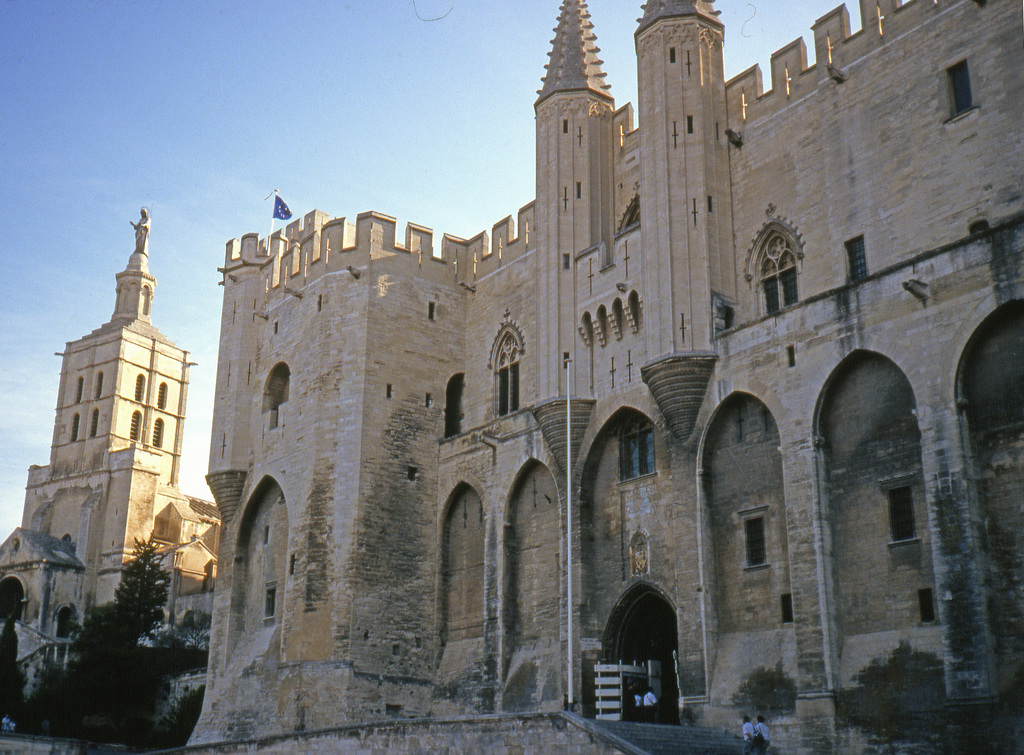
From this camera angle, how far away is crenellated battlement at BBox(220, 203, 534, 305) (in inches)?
1283

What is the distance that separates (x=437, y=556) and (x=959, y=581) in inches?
623

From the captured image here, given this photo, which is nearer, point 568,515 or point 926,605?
point 926,605

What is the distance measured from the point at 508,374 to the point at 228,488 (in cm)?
951

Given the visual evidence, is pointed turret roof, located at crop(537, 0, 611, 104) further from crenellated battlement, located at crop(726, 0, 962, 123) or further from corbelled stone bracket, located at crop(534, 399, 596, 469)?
corbelled stone bracket, located at crop(534, 399, 596, 469)

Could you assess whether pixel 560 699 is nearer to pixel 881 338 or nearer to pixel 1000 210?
pixel 881 338

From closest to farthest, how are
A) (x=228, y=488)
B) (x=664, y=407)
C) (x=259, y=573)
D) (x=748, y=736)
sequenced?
(x=748, y=736) < (x=664, y=407) < (x=259, y=573) < (x=228, y=488)

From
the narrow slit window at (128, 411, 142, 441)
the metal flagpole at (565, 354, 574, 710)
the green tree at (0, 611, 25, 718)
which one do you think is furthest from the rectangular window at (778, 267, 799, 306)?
the narrow slit window at (128, 411, 142, 441)

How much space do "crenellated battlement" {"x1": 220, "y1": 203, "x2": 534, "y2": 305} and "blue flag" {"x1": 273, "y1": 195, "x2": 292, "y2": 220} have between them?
61.9 inches

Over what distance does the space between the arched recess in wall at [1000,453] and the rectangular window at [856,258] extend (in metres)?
4.25

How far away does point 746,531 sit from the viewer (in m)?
22.7

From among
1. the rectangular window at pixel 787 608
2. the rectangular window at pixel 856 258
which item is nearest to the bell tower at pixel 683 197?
the rectangular window at pixel 856 258

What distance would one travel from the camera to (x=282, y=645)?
29516 millimetres

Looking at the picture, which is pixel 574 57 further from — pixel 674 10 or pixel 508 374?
pixel 508 374

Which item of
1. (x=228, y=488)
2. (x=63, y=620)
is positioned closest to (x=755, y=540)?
(x=228, y=488)
